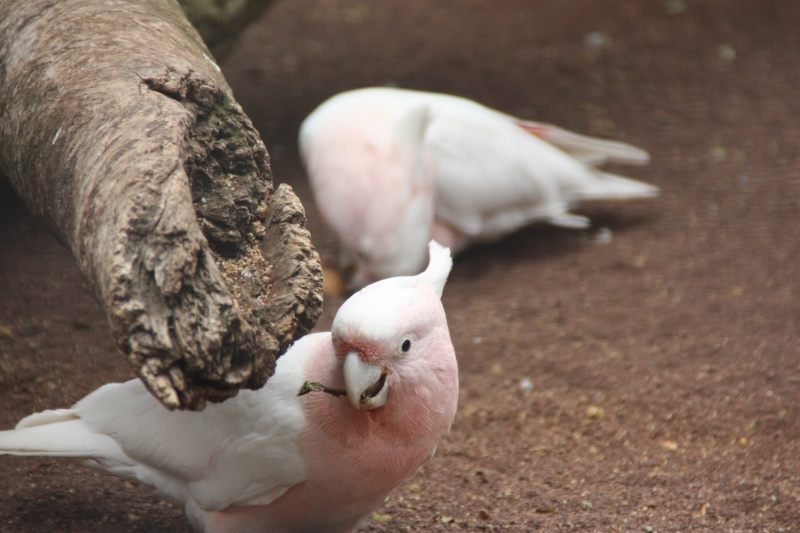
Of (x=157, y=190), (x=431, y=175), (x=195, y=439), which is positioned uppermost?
(x=157, y=190)

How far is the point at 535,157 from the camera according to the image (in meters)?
3.73

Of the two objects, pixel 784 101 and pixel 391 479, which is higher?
pixel 391 479

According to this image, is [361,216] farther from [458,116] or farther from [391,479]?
[391,479]

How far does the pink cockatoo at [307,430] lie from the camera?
161 cm

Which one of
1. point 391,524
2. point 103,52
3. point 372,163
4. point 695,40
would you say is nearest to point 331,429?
point 391,524

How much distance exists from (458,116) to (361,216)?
2.61ft

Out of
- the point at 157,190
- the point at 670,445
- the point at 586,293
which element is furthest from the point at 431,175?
the point at 157,190

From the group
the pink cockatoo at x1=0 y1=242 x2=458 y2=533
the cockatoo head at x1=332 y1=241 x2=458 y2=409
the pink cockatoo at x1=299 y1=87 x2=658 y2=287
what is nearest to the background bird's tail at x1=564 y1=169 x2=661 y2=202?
the pink cockatoo at x1=299 y1=87 x2=658 y2=287

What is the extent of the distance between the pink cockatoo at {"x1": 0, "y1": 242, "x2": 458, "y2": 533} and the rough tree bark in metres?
0.23

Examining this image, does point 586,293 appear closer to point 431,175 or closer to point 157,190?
point 431,175

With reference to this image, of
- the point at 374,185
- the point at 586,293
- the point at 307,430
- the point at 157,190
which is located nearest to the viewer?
the point at 157,190

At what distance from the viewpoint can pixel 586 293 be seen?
3.35 metres

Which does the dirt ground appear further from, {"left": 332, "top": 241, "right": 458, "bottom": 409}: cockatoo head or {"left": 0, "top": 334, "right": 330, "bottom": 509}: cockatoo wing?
{"left": 332, "top": 241, "right": 458, "bottom": 409}: cockatoo head

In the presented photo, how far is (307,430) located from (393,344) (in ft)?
0.93
